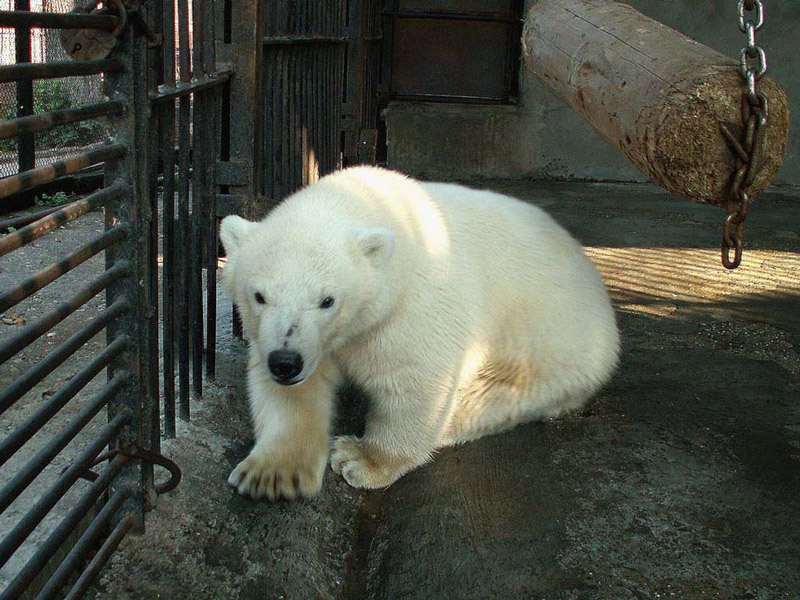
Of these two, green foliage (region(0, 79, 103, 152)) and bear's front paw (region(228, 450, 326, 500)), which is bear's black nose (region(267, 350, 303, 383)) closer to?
bear's front paw (region(228, 450, 326, 500))

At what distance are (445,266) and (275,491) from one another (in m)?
0.91

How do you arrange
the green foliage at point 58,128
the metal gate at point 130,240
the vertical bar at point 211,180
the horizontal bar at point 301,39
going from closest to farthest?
the metal gate at point 130,240 < the vertical bar at point 211,180 < the horizontal bar at point 301,39 < the green foliage at point 58,128

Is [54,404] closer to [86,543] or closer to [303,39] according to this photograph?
[86,543]

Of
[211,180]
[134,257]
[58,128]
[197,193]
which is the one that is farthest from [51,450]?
[58,128]

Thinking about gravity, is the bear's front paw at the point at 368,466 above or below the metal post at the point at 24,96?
below

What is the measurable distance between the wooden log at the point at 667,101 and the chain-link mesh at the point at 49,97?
154 inches

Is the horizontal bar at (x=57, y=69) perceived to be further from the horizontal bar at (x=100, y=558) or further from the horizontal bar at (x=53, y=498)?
the horizontal bar at (x=100, y=558)

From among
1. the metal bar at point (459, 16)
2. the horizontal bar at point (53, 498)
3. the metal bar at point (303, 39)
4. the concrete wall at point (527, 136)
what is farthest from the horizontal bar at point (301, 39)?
the metal bar at point (459, 16)

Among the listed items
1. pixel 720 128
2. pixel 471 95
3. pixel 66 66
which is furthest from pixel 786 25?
pixel 66 66

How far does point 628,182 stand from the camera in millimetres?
8500

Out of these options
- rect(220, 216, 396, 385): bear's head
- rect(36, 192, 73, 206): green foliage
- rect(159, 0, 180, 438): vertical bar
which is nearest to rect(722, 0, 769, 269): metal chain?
rect(220, 216, 396, 385): bear's head

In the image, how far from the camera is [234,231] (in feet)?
8.95

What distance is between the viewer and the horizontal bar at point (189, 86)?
2375 mm

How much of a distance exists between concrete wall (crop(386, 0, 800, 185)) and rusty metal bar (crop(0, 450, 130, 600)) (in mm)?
6524
